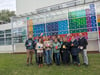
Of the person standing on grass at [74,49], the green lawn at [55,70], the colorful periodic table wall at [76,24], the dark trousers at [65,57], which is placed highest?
the colorful periodic table wall at [76,24]

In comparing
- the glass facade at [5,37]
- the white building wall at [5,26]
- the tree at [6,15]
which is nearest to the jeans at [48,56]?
the glass facade at [5,37]

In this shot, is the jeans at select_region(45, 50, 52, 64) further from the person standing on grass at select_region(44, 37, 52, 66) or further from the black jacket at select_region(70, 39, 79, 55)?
the black jacket at select_region(70, 39, 79, 55)

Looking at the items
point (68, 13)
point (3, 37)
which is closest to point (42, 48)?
point (68, 13)

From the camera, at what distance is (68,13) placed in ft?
42.0

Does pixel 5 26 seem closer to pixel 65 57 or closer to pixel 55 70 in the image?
pixel 65 57

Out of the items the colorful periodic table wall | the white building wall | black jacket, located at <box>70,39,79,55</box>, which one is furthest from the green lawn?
the white building wall

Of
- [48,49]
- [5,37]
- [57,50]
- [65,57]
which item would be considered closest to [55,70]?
[65,57]

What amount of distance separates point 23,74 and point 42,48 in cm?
181

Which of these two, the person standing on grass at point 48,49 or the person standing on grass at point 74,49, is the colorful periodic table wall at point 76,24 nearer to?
the person standing on grass at point 74,49

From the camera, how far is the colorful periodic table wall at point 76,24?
11.4 metres

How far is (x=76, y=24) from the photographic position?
12.1 m

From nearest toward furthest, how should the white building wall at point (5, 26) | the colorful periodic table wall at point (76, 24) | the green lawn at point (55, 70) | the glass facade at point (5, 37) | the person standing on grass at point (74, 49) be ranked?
the green lawn at point (55, 70), the person standing on grass at point (74, 49), the colorful periodic table wall at point (76, 24), the glass facade at point (5, 37), the white building wall at point (5, 26)

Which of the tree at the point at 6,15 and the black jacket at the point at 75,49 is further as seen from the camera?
the tree at the point at 6,15

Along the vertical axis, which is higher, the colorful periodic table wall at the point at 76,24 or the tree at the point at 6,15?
the tree at the point at 6,15
